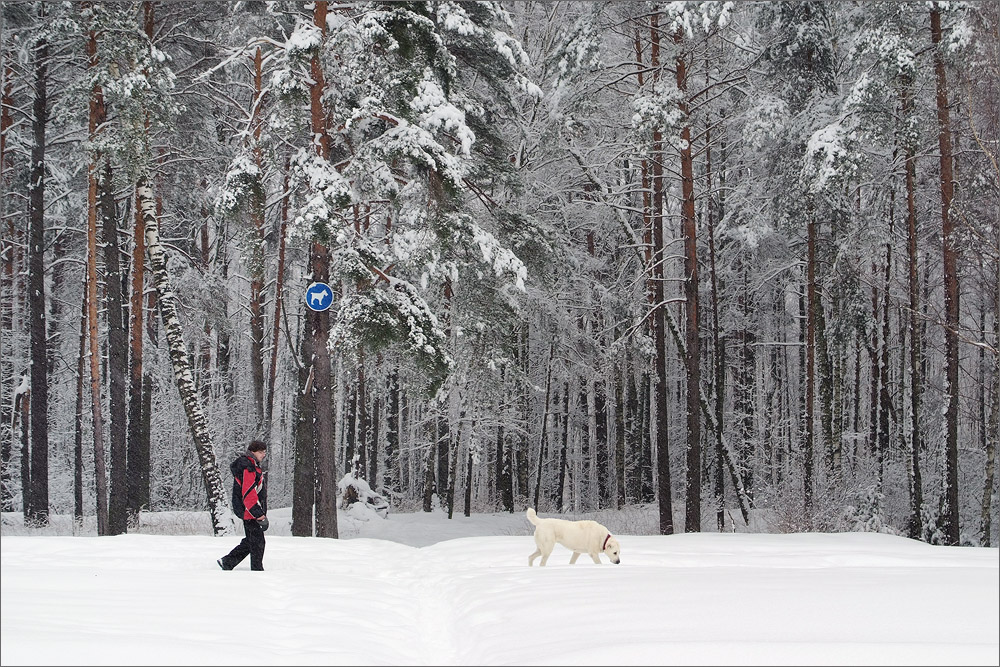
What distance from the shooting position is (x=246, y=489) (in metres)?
8.49

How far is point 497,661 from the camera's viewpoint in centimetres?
486

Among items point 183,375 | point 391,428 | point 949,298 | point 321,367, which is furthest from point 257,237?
point 949,298

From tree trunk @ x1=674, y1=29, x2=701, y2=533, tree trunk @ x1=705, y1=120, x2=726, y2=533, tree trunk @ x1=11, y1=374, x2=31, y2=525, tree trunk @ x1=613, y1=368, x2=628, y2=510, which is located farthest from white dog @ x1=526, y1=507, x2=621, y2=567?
tree trunk @ x1=11, y1=374, x2=31, y2=525

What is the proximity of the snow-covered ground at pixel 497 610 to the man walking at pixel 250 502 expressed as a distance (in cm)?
26

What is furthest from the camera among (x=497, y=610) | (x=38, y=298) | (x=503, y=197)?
(x=503, y=197)

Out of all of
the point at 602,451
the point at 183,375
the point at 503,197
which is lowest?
the point at 602,451

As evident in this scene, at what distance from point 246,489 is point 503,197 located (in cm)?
1240

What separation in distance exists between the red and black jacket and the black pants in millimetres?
162

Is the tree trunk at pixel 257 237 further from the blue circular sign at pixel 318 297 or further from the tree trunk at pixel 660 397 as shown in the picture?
the tree trunk at pixel 660 397

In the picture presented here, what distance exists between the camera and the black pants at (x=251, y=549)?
8.67 meters

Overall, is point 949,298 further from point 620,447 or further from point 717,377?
point 620,447

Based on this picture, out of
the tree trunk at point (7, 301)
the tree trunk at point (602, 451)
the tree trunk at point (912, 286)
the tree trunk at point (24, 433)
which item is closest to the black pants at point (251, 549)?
the tree trunk at point (7, 301)

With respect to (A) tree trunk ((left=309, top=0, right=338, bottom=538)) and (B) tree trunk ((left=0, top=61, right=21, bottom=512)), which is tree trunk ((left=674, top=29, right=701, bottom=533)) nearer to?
(A) tree trunk ((left=309, top=0, right=338, bottom=538))

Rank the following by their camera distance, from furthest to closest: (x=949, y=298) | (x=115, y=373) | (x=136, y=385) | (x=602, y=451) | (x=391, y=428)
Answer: (x=391, y=428), (x=602, y=451), (x=136, y=385), (x=115, y=373), (x=949, y=298)
